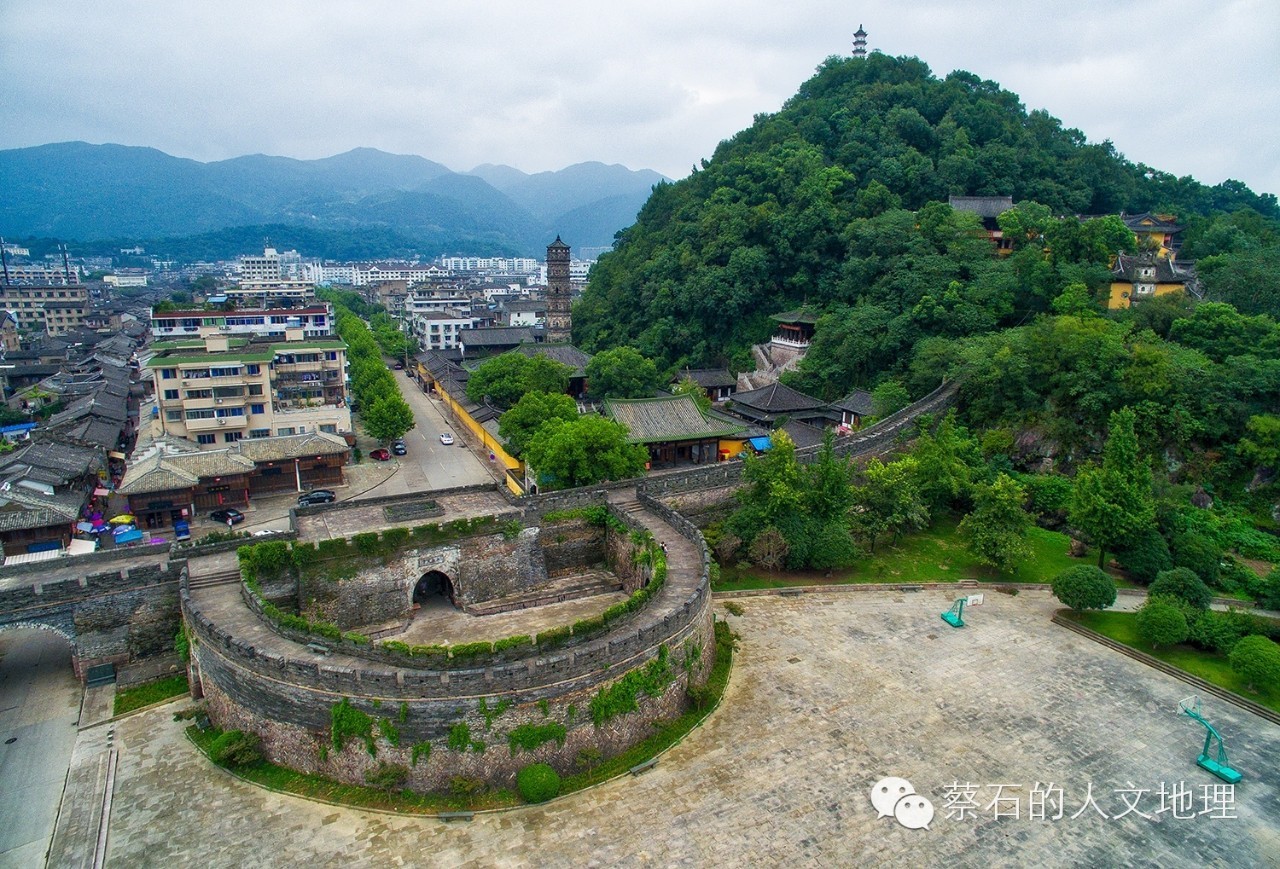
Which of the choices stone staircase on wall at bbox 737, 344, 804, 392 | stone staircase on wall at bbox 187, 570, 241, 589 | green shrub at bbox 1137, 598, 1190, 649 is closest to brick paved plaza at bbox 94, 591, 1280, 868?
green shrub at bbox 1137, 598, 1190, 649

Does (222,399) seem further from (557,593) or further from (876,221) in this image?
(876,221)

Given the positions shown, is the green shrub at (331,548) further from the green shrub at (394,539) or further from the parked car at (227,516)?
the parked car at (227,516)

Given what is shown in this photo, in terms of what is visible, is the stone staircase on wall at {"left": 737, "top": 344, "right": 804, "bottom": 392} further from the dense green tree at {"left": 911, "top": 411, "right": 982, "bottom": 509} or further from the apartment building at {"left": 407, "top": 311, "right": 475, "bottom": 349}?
the apartment building at {"left": 407, "top": 311, "right": 475, "bottom": 349}

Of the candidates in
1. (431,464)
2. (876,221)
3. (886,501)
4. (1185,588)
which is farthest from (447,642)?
(876,221)

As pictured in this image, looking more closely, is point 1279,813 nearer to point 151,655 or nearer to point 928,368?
point 928,368

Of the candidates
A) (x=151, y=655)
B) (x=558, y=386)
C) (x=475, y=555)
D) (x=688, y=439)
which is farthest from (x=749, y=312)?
(x=151, y=655)
